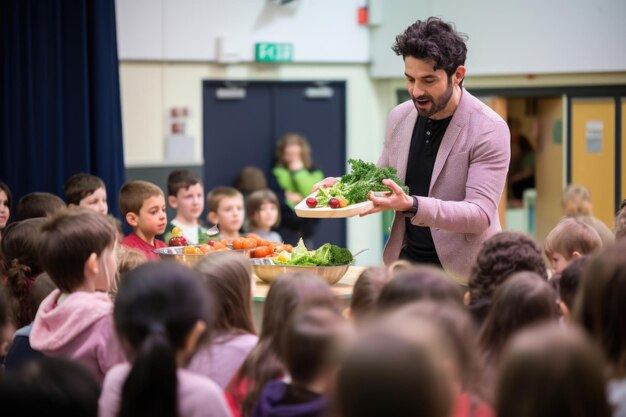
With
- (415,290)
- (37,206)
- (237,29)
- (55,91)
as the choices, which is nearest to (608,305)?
(415,290)

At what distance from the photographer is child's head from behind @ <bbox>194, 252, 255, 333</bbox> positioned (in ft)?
11.0

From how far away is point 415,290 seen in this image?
2936mm

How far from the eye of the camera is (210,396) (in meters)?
2.54

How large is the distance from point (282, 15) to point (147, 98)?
1768 millimetres

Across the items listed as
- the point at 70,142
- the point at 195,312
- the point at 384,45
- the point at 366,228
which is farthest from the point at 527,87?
the point at 195,312

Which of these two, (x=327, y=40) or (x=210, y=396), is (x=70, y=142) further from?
(x=210, y=396)

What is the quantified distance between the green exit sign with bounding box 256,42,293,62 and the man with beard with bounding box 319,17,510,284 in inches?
216

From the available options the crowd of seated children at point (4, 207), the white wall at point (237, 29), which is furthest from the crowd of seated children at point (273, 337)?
the white wall at point (237, 29)

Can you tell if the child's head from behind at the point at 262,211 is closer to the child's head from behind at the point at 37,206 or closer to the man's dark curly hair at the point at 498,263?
the child's head from behind at the point at 37,206

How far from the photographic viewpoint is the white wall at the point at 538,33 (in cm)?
916

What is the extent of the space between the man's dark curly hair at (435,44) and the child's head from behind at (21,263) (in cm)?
182

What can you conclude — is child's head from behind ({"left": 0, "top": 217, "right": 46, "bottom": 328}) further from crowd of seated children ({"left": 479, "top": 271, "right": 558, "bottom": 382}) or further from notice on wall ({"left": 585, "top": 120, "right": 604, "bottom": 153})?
notice on wall ({"left": 585, "top": 120, "right": 604, "bottom": 153})

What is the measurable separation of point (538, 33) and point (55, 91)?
452cm

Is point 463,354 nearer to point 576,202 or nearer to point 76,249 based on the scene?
point 76,249
